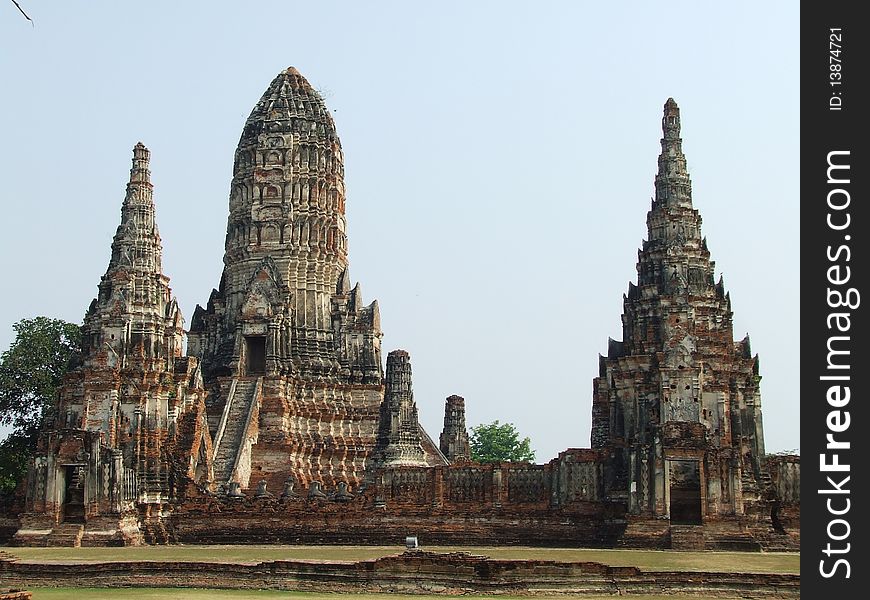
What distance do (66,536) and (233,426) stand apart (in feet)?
43.8

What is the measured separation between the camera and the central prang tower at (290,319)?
162 feet

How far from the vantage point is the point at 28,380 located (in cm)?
4884

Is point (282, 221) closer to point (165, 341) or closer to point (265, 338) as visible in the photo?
point (265, 338)

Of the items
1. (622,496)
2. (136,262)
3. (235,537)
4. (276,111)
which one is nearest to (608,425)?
(622,496)

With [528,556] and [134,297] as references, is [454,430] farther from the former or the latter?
[528,556]

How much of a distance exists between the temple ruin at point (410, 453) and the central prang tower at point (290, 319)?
12.3 inches

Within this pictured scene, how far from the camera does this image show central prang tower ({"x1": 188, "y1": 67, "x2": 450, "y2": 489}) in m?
49.3

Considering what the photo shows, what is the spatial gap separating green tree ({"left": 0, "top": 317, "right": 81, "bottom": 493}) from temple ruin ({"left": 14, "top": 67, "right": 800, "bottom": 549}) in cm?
612

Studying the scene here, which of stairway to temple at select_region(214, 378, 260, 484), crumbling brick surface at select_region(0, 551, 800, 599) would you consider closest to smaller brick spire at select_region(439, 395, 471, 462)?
stairway to temple at select_region(214, 378, 260, 484)

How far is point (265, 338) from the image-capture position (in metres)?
51.4

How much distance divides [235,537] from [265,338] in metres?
14.7

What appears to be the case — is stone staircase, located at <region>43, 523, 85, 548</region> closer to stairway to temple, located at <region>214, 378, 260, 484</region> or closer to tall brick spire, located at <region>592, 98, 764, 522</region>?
stairway to temple, located at <region>214, 378, 260, 484</region>

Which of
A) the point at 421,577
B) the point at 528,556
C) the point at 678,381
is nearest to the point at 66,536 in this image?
the point at 528,556
